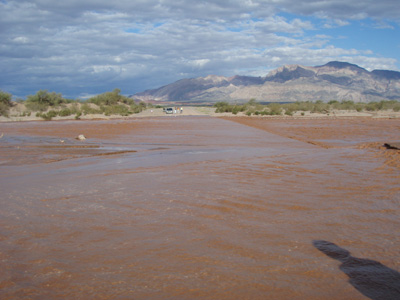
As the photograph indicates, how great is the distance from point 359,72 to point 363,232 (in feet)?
692

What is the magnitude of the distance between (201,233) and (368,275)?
1956 mm

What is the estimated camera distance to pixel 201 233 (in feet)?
16.1

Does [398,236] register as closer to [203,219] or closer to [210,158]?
[203,219]

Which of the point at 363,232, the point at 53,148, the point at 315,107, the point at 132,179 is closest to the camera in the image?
the point at 363,232

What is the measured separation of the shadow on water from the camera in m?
3.42

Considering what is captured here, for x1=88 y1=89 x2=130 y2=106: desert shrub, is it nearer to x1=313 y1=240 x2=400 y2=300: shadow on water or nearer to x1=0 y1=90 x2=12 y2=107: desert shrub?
x1=0 y1=90 x2=12 y2=107: desert shrub

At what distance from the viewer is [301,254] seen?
4.23 m

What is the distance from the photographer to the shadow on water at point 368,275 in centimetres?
342

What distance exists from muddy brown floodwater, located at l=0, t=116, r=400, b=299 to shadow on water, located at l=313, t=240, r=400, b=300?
11 mm

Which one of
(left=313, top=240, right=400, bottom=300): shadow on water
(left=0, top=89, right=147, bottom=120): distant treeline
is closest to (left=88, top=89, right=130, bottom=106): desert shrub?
(left=0, top=89, right=147, bottom=120): distant treeline

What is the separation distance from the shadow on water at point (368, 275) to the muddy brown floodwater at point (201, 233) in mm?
11

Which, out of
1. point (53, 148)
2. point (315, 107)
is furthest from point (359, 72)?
point (53, 148)

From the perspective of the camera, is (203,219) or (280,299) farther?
(203,219)

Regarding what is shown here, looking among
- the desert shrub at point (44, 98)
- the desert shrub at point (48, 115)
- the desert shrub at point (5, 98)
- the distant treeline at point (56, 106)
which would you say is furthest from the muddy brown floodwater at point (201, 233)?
the desert shrub at point (44, 98)
